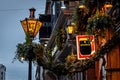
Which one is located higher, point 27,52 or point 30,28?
point 30,28

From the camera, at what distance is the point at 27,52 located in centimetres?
1605

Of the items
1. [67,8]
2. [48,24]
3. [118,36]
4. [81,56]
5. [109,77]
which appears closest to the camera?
[118,36]

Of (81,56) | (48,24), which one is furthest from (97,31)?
(48,24)

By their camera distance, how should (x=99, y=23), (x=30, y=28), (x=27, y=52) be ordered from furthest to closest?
(x=30, y=28)
(x=27, y=52)
(x=99, y=23)

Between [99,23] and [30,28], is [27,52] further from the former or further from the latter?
[99,23]

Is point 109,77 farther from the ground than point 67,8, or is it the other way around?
point 67,8

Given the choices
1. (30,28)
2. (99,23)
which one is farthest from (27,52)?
(99,23)

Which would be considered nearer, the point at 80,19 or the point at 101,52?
the point at 101,52

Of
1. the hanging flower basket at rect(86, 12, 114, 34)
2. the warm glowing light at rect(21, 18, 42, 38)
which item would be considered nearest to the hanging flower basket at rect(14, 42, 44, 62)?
the warm glowing light at rect(21, 18, 42, 38)

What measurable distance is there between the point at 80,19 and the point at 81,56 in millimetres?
1493

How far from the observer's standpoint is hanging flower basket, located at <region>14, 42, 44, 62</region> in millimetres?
16016

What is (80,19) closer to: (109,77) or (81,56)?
(81,56)

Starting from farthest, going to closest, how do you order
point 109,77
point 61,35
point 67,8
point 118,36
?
point 67,8 → point 61,35 → point 109,77 → point 118,36

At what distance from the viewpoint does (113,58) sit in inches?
642
